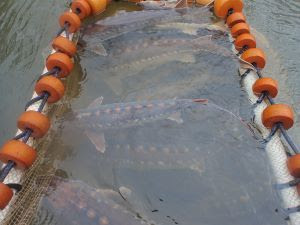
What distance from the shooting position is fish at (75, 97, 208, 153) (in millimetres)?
4094

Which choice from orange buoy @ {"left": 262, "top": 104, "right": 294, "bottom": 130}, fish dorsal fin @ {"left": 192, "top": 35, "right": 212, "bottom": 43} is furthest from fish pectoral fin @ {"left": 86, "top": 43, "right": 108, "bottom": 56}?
orange buoy @ {"left": 262, "top": 104, "right": 294, "bottom": 130}

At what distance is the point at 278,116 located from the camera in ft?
12.7

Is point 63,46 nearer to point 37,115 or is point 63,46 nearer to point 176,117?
point 37,115

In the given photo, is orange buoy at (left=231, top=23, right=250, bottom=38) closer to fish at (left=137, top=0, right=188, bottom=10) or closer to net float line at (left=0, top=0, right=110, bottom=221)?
fish at (left=137, top=0, right=188, bottom=10)

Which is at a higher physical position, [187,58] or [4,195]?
[4,195]

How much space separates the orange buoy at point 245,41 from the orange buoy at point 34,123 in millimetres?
2540

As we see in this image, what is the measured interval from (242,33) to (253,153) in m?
1.90

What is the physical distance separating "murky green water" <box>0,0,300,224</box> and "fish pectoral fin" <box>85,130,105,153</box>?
0.07 m

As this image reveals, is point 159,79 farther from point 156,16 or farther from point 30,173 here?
point 30,173

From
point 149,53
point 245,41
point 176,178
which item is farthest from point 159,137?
point 245,41

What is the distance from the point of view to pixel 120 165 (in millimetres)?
3881

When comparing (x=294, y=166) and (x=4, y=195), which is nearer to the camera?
(x=4, y=195)

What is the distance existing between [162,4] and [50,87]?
95.2 inches

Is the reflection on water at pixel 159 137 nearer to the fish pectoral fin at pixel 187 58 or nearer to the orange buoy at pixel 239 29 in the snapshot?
the fish pectoral fin at pixel 187 58
